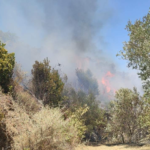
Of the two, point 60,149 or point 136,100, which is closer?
point 60,149

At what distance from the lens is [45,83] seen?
23422mm

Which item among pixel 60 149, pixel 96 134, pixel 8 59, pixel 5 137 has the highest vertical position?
pixel 8 59

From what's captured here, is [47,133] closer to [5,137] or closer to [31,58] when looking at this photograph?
[5,137]

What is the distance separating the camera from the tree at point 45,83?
23147mm

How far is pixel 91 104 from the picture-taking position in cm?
3381

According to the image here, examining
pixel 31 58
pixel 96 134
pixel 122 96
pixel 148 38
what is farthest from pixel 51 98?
pixel 31 58

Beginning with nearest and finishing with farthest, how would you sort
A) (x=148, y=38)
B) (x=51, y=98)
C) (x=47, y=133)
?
1. (x=47, y=133)
2. (x=148, y=38)
3. (x=51, y=98)

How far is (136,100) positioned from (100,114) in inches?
458

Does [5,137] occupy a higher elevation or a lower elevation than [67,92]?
lower

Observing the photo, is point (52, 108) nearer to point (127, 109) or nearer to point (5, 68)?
point (5, 68)

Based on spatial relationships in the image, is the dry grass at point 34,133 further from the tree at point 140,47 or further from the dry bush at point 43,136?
the tree at point 140,47

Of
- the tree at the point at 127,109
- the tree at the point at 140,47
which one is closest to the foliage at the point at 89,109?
the tree at the point at 127,109

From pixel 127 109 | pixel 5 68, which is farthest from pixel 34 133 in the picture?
pixel 127 109

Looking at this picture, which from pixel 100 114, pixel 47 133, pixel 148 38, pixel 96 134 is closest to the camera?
pixel 47 133
